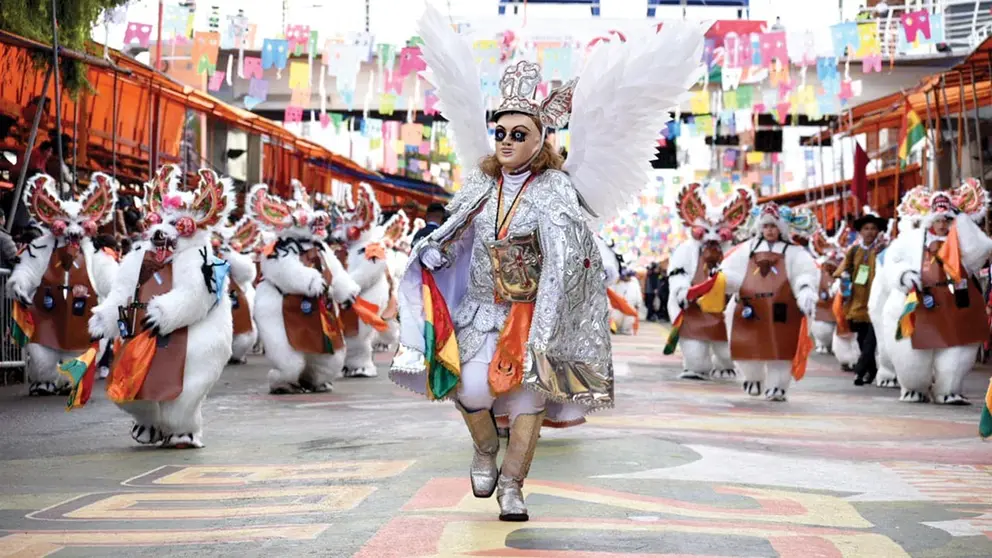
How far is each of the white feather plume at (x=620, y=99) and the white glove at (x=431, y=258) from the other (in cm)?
81

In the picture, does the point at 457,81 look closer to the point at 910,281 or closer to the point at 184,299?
the point at 184,299

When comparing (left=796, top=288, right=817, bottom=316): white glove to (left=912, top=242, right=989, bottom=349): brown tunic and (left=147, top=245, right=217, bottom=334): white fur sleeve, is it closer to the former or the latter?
(left=912, top=242, right=989, bottom=349): brown tunic

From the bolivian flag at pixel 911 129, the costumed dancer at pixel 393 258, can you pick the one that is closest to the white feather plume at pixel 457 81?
the bolivian flag at pixel 911 129

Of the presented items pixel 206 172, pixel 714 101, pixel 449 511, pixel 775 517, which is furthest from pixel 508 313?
pixel 714 101

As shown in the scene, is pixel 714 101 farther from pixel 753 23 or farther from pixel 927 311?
pixel 927 311

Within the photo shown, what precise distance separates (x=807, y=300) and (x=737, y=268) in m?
1.02

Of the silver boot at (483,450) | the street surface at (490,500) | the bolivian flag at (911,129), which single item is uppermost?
the bolivian flag at (911,129)

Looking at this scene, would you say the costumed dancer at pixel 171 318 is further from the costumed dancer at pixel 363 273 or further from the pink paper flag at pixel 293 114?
the pink paper flag at pixel 293 114

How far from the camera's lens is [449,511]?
21.9 feet

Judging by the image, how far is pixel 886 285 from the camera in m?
14.5

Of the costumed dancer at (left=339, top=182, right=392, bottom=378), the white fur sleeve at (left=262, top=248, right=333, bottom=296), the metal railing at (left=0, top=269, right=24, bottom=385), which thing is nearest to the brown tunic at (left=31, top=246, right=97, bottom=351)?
the metal railing at (left=0, top=269, right=24, bottom=385)

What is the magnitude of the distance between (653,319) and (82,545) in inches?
1541

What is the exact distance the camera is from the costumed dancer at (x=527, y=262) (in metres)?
6.49

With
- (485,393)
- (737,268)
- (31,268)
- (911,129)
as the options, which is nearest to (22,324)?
(31,268)
